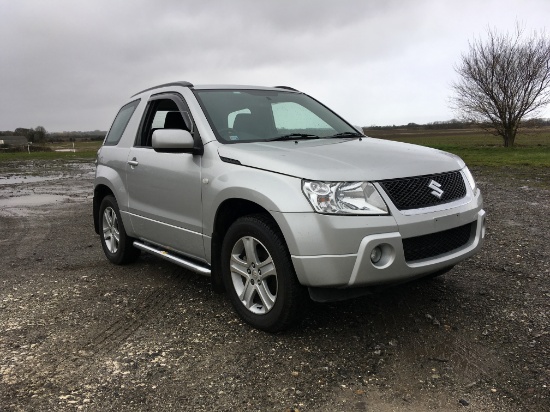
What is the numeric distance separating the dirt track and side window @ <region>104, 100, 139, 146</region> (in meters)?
1.49

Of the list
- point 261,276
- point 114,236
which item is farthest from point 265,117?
point 114,236

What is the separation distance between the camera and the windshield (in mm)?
4172

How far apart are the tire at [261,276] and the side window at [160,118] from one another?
1.52 m

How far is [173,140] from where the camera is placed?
3850 mm

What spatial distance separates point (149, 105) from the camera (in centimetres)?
511

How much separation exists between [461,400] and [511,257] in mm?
3130

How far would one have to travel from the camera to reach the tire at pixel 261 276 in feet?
10.8

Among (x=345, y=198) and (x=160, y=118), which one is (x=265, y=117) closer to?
(x=160, y=118)

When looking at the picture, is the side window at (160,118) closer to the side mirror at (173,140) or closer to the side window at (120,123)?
the side window at (120,123)

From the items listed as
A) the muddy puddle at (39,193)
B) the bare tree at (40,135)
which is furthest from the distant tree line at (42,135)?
the muddy puddle at (39,193)

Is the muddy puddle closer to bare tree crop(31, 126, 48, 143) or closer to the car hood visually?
the car hood

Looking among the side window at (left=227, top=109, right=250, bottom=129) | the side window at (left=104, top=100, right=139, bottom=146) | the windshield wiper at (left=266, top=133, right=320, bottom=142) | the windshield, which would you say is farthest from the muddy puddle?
the windshield wiper at (left=266, top=133, right=320, bottom=142)

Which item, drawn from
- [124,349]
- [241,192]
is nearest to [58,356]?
[124,349]

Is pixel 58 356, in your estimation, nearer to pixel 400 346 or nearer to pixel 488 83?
pixel 400 346
